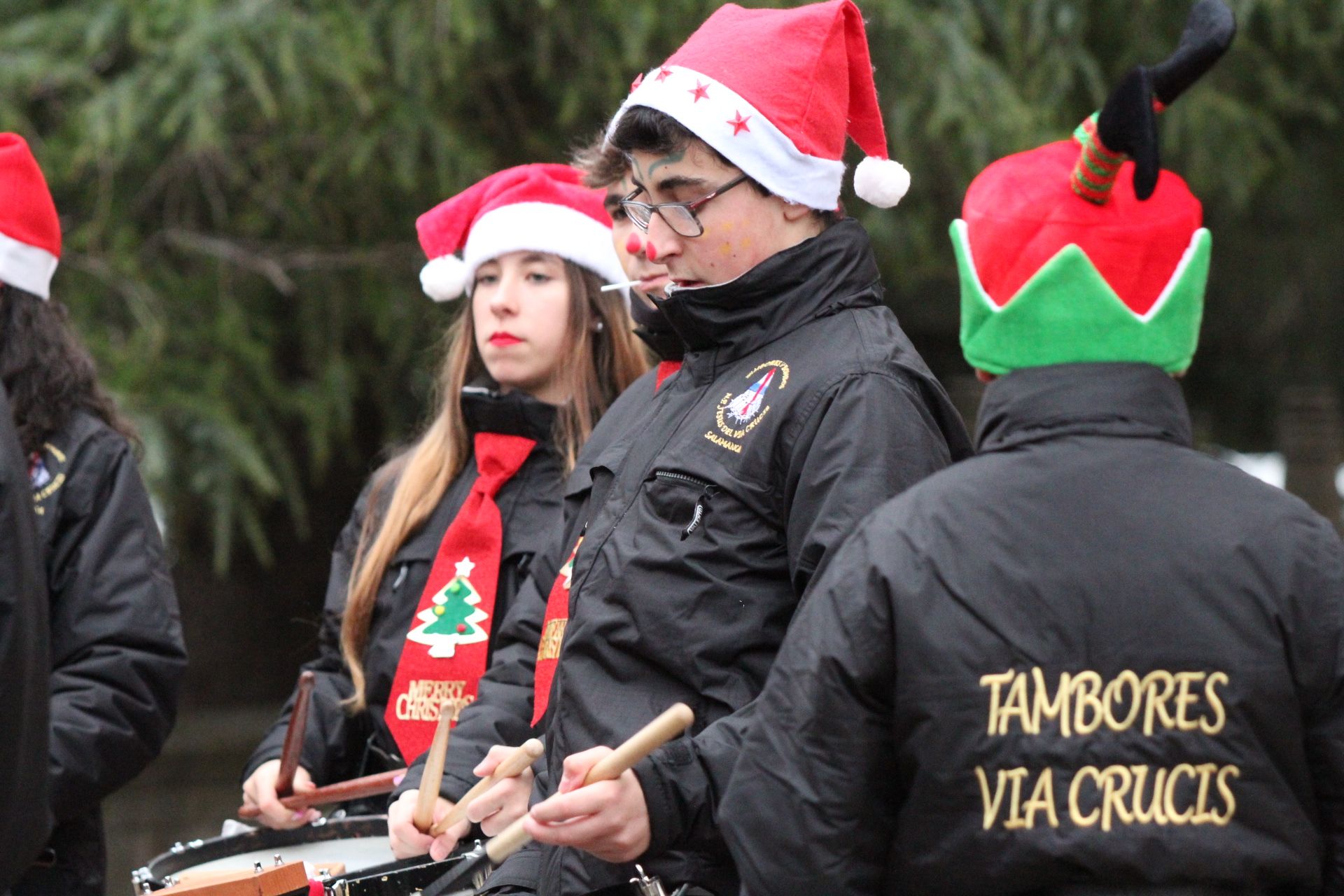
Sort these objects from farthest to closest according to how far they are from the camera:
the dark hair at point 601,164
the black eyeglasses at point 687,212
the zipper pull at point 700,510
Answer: the dark hair at point 601,164 < the black eyeglasses at point 687,212 < the zipper pull at point 700,510

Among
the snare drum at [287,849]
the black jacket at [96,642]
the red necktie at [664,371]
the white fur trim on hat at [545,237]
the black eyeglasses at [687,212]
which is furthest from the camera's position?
the white fur trim on hat at [545,237]

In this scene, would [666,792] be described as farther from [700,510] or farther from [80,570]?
[80,570]

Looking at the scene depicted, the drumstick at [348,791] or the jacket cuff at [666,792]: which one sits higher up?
the jacket cuff at [666,792]

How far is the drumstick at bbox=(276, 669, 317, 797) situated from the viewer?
3.74m

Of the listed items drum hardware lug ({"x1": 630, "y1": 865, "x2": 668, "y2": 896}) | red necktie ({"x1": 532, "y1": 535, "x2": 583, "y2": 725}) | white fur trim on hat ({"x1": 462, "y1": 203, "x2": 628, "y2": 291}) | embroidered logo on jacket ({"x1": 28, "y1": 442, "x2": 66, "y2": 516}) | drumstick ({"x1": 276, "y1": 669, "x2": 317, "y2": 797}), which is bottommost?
drumstick ({"x1": 276, "y1": 669, "x2": 317, "y2": 797})

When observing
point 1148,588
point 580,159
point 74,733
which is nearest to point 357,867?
point 74,733

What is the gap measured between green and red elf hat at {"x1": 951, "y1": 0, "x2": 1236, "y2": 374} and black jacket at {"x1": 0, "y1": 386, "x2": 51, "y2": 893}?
1.55 meters

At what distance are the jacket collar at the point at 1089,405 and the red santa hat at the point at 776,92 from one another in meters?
0.75

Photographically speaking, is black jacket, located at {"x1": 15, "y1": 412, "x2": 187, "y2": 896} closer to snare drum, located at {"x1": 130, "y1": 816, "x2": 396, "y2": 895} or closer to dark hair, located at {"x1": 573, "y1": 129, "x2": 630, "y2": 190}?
snare drum, located at {"x1": 130, "y1": 816, "x2": 396, "y2": 895}

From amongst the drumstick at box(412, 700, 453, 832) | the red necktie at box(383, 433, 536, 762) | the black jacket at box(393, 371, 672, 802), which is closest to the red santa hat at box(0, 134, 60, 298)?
the red necktie at box(383, 433, 536, 762)

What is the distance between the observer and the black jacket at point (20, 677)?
2.66m

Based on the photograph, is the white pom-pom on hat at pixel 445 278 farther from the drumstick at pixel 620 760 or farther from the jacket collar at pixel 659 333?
the drumstick at pixel 620 760

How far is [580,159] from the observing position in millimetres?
3844

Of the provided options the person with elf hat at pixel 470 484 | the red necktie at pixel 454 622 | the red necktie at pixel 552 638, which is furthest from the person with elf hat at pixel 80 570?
the red necktie at pixel 552 638
